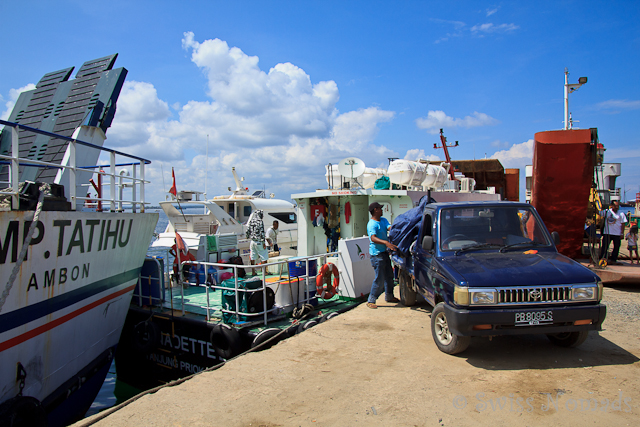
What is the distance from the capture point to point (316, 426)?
10.7 ft

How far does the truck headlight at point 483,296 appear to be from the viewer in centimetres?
406

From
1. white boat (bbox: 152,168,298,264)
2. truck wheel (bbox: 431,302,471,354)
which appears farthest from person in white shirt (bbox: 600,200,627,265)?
white boat (bbox: 152,168,298,264)

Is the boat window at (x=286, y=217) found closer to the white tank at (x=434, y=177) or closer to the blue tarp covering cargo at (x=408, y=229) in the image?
the white tank at (x=434, y=177)

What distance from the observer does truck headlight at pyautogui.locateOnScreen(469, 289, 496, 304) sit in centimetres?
406

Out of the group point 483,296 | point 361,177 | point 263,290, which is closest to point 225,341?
A: point 263,290

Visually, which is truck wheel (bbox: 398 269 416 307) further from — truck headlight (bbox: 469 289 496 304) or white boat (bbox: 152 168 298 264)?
white boat (bbox: 152 168 298 264)

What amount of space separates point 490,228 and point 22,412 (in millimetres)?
6099

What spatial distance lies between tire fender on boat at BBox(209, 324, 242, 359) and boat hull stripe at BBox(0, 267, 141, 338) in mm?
1893

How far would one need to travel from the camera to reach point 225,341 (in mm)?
6602

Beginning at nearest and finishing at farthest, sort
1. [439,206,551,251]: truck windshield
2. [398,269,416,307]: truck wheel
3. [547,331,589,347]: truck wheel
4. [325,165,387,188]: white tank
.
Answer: [547,331,589,347]: truck wheel < [439,206,551,251]: truck windshield < [398,269,416,307]: truck wheel < [325,165,387,188]: white tank

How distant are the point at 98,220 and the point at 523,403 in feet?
19.7

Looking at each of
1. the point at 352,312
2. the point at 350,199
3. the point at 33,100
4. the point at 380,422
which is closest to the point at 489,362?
the point at 380,422

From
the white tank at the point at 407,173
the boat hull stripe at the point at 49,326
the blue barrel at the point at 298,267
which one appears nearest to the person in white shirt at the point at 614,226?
the white tank at the point at 407,173

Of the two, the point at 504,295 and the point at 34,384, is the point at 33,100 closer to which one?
the point at 34,384
